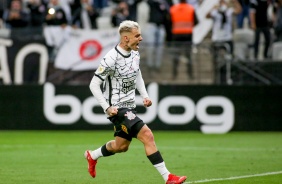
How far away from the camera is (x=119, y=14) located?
25.0m

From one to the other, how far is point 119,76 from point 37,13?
48.9ft

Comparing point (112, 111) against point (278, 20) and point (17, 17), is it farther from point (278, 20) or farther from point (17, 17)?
point (17, 17)

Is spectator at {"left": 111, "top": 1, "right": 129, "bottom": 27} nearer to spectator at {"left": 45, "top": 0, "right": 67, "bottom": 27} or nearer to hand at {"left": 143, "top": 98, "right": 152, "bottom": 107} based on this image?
spectator at {"left": 45, "top": 0, "right": 67, "bottom": 27}

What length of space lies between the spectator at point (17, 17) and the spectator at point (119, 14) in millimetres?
2578

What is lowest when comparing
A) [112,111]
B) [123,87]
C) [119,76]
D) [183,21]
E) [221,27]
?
[221,27]

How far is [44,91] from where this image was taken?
21.6 meters

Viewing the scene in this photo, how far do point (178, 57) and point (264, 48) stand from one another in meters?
2.56

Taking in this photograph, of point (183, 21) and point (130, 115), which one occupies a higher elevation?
point (130, 115)

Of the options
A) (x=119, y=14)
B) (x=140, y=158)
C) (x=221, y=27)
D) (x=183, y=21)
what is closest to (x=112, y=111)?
(x=140, y=158)

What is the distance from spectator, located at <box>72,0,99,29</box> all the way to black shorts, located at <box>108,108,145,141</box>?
46.0 ft

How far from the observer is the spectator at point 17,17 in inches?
994

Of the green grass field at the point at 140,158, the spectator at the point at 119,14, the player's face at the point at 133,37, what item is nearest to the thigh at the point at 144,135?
the green grass field at the point at 140,158

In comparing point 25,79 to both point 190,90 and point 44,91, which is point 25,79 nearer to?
point 44,91

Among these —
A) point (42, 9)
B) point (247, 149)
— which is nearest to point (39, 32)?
point (42, 9)
